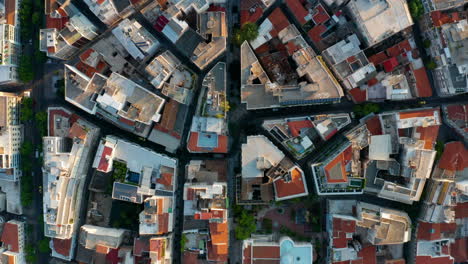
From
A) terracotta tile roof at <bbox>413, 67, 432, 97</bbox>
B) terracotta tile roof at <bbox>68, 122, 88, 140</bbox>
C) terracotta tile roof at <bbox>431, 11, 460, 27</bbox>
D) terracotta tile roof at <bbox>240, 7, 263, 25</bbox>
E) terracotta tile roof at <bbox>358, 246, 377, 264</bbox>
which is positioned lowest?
terracotta tile roof at <bbox>358, 246, 377, 264</bbox>

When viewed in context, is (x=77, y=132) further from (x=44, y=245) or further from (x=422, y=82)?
(x=422, y=82)

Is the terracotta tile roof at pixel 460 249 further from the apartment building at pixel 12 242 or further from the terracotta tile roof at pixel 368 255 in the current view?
the apartment building at pixel 12 242

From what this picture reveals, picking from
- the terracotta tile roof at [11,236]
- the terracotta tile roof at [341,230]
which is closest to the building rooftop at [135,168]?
the terracotta tile roof at [11,236]

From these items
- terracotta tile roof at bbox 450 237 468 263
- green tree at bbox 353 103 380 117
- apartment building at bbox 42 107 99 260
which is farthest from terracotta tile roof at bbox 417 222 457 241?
apartment building at bbox 42 107 99 260

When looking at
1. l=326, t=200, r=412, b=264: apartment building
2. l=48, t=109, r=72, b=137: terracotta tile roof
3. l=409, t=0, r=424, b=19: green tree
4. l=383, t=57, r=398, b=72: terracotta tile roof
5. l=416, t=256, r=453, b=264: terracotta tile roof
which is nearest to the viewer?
l=409, t=0, r=424, b=19: green tree

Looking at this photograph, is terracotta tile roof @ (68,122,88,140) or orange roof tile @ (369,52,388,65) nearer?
orange roof tile @ (369,52,388,65)

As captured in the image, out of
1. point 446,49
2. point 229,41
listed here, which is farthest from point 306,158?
point 446,49

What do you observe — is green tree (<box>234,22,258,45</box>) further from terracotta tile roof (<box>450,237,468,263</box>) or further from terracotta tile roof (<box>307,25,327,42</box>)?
terracotta tile roof (<box>450,237,468,263</box>)
